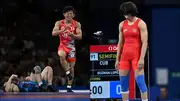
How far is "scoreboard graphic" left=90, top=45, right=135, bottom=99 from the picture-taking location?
28.7ft

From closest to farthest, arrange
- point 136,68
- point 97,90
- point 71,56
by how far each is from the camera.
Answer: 1. point 136,68
2. point 97,90
3. point 71,56

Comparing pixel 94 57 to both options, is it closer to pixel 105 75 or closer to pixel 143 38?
pixel 105 75

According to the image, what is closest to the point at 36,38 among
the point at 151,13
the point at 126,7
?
the point at 151,13

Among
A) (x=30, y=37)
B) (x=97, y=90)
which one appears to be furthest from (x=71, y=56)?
(x=30, y=37)

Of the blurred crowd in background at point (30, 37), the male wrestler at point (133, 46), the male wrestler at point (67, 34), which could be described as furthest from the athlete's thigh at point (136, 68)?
the blurred crowd in background at point (30, 37)

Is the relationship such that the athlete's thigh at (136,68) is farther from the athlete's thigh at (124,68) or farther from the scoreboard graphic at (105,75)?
the scoreboard graphic at (105,75)

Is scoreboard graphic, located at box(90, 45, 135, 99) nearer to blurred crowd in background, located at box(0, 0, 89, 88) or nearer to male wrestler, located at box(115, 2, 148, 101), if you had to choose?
male wrestler, located at box(115, 2, 148, 101)

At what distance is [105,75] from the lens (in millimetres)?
8922

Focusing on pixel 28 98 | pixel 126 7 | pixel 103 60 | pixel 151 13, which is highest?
pixel 151 13

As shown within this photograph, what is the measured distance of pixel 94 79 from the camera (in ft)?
29.1

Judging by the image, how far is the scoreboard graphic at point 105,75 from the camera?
8.73 m

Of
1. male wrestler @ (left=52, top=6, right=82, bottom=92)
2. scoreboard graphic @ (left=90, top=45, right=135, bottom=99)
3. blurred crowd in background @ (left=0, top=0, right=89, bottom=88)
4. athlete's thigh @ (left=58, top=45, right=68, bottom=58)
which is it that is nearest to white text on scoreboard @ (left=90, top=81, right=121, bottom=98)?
scoreboard graphic @ (left=90, top=45, right=135, bottom=99)

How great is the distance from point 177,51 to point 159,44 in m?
0.60

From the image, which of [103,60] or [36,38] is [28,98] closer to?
[103,60]
